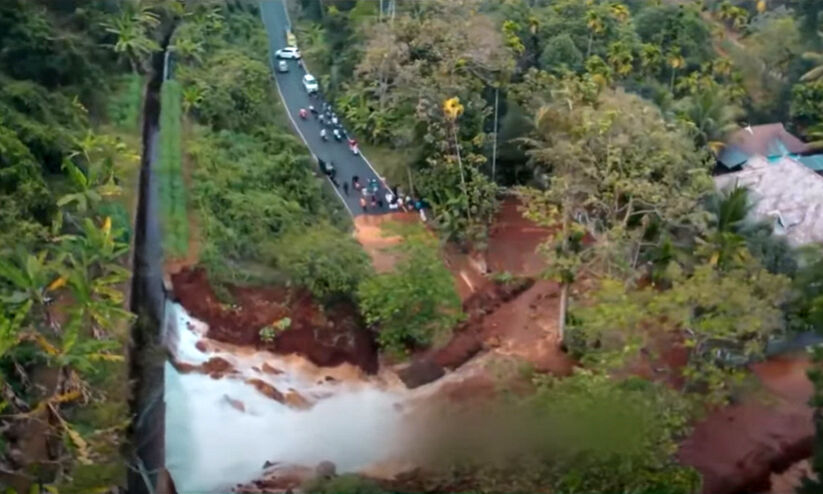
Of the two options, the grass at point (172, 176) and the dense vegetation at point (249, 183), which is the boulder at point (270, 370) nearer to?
the dense vegetation at point (249, 183)

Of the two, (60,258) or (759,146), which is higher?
(60,258)

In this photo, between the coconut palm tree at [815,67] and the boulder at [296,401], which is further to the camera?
the coconut palm tree at [815,67]

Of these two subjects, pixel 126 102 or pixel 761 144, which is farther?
pixel 761 144

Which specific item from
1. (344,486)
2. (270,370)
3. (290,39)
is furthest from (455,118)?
(290,39)

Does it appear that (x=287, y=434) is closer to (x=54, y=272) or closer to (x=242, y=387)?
(x=242, y=387)

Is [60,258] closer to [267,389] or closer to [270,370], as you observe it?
[267,389]

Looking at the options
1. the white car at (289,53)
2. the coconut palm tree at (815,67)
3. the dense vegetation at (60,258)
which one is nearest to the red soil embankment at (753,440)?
the dense vegetation at (60,258)
